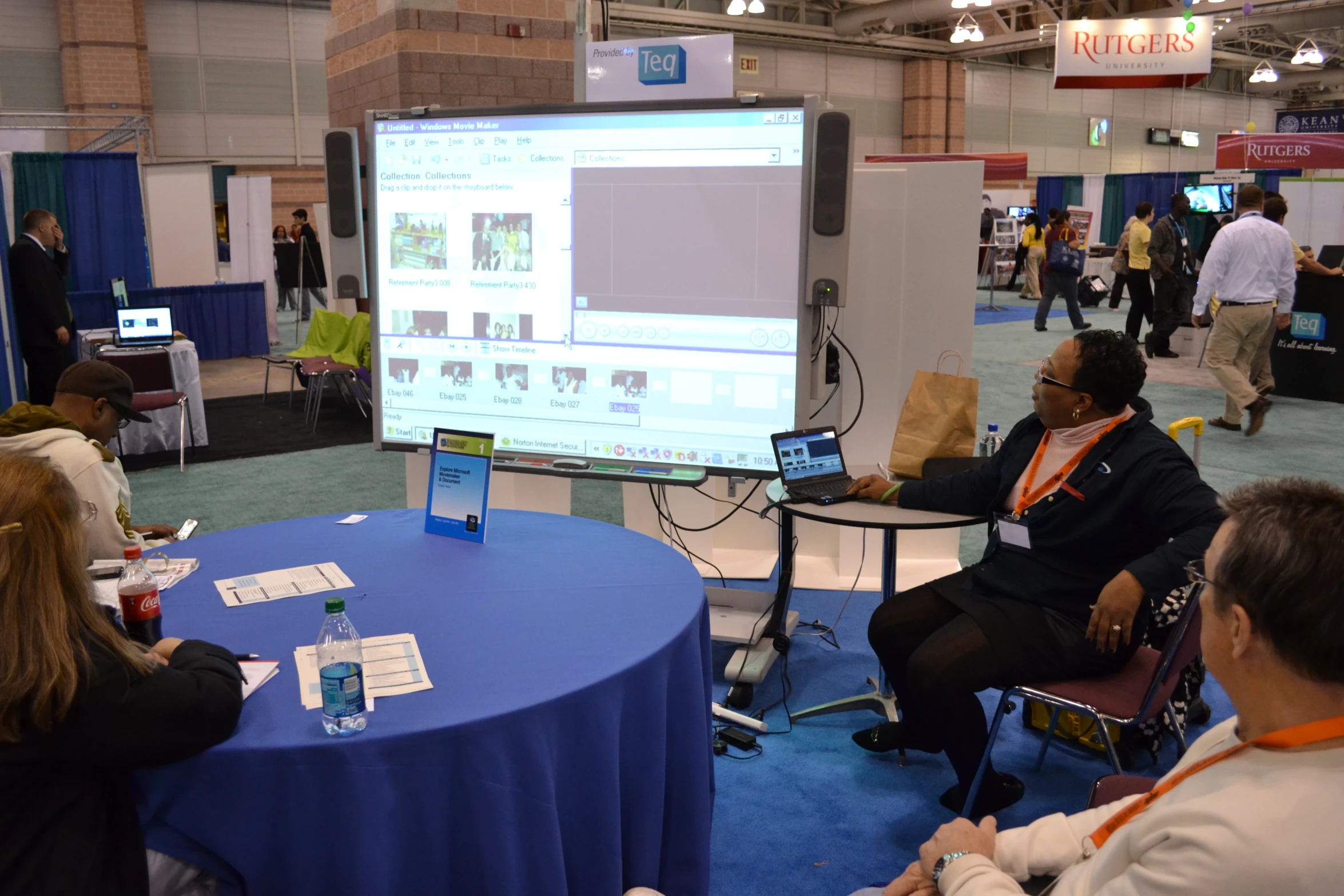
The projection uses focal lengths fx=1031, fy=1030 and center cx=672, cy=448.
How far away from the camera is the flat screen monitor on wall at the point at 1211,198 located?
47.2ft

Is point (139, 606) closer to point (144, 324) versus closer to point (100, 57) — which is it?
point (144, 324)

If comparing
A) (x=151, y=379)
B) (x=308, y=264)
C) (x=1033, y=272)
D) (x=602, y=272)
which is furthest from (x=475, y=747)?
(x=1033, y=272)

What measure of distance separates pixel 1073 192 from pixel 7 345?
702 inches

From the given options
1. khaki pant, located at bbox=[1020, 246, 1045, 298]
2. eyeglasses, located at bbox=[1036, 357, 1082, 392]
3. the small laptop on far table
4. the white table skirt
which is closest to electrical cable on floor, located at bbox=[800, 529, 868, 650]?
eyeglasses, located at bbox=[1036, 357, 1082, 392]

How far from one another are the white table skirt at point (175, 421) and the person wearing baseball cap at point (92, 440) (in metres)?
3.64

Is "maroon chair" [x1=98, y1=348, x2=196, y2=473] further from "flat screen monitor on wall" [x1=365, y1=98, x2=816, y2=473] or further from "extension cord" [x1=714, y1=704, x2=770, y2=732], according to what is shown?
"extension cord" [x1=714, y1=704, x2=770, y2=732]

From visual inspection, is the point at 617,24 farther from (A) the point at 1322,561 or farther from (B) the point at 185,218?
(A) the point at 1322,561

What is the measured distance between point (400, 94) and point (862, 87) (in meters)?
16.4

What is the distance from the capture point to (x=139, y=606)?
68.6 inches

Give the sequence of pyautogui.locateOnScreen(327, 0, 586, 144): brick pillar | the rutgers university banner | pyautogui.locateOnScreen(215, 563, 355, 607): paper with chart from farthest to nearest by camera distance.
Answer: the rutgers university banner < pyautogui.locateOnScreen(327, 0, 586, 144): brick pillar < pyautogui.locateOnScreen(215, 563, 355, 607): paper with chart

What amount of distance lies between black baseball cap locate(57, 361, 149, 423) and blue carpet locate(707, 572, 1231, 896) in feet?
6.87

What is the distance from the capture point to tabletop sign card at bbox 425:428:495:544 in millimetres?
2443

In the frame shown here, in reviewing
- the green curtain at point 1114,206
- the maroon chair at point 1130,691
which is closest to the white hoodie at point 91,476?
the maroon chair at point 1130,691

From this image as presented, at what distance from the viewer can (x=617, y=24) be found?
16062mm
